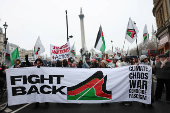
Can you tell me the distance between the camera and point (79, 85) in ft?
17.9

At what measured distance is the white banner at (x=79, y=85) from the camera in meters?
5.34

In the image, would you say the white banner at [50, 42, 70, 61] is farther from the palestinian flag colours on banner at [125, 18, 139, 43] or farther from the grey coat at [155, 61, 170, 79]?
the grey coat at [155, 61, 170, 79]

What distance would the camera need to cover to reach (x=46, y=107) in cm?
548

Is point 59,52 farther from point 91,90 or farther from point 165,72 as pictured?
point 165,72

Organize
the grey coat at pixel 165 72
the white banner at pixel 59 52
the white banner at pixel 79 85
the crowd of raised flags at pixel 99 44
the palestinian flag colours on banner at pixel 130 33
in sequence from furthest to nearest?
the palestinian flag colours on banner at pixel 130 33
the white banner at pixel 59 52
the crowd of raised flags at pixel 99 44
the grey coat at pixel 165 72
the white banner at pixel 79 85

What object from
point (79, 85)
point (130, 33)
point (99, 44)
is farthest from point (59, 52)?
point (130, 33)

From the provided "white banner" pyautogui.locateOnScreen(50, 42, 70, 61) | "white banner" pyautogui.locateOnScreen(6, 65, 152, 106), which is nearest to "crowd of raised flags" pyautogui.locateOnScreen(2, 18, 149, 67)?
"white banner" pyautogui.locateOnScreen(50, 42, 70, 61)

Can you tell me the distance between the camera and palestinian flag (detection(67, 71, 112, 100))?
210 inches

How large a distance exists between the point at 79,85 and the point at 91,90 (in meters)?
0.45

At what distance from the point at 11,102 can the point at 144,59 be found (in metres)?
5.08

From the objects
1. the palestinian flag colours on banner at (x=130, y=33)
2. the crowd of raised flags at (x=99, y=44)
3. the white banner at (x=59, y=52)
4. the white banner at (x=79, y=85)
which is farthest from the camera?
the palestinian flag colours on banner at (x=130, y=33)

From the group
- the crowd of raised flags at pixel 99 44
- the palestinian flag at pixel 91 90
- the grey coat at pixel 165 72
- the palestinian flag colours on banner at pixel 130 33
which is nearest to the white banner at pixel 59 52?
the crowd of raised flags at pixel 99 44

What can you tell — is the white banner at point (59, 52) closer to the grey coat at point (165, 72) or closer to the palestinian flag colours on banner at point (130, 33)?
the palestinian flag colours on banner at point (130, 33)

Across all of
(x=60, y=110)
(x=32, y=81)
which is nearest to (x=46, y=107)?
(x=60, y=110)
